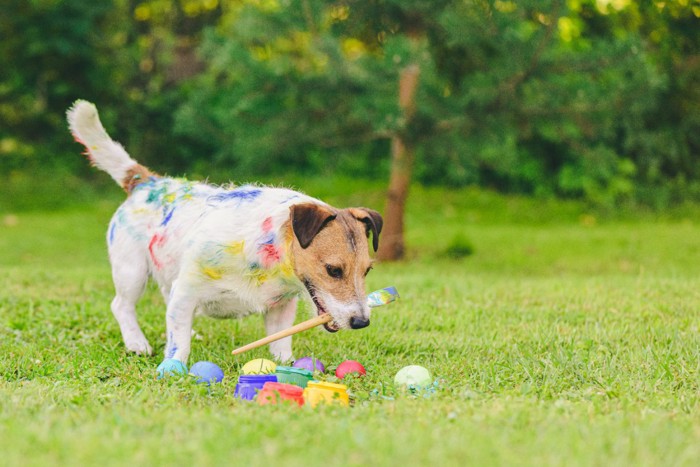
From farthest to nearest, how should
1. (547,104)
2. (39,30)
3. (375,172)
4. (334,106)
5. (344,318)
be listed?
(375,172) < (39,30) < (334,106) < (547,104) < (344,318)

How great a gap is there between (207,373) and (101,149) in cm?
227

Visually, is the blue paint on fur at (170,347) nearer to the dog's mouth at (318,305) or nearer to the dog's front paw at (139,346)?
the dog's front paw at (139,346)

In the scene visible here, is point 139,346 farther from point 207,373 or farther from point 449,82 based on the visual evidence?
point 449,82

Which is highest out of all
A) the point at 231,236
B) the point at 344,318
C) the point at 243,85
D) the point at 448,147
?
the point at 243,85

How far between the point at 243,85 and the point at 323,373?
5.92 m

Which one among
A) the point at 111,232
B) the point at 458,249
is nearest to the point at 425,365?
the point at 111,232

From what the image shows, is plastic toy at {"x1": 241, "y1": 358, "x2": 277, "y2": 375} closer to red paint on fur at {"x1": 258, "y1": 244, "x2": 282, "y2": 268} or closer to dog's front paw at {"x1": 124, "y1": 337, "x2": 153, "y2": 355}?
red paint on fur at {"x1": 258, "y1": 244, "x2": 282, "y2": 268}

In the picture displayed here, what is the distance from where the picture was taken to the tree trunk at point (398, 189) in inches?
412

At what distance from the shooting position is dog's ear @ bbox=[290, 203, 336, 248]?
4.39 meters

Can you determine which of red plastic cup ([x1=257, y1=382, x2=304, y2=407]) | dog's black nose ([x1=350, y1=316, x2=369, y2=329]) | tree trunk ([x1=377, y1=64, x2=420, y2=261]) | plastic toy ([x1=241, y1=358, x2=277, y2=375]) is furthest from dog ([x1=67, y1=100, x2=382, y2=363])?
tree trunk ([x1=377, y1=64, x2=420, y2=261])

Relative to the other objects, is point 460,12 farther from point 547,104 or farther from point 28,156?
point 28,156

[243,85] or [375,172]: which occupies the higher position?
[243,85]

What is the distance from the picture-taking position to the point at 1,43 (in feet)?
55.3

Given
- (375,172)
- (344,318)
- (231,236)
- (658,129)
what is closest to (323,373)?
(344,318)
